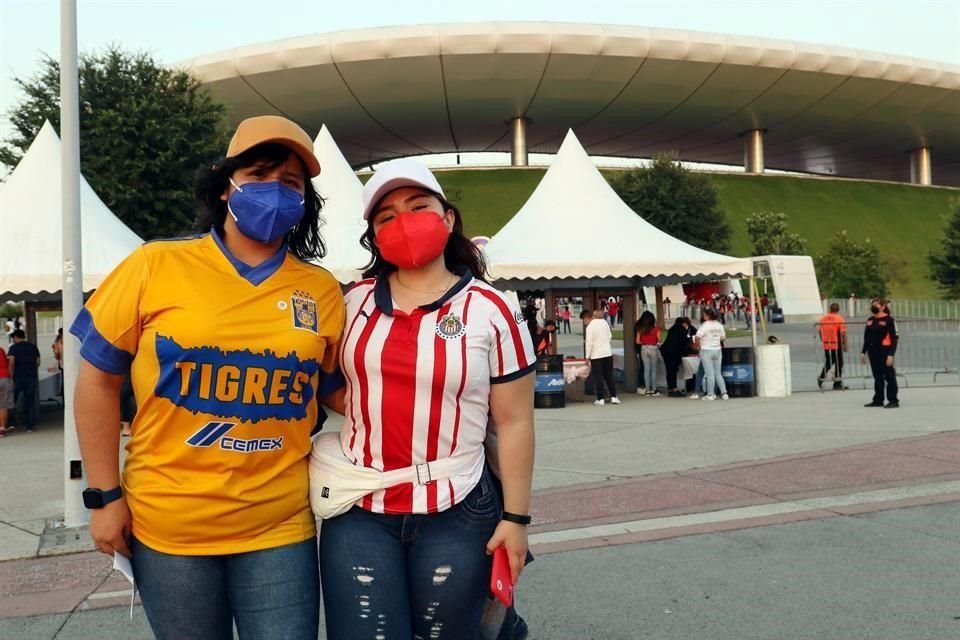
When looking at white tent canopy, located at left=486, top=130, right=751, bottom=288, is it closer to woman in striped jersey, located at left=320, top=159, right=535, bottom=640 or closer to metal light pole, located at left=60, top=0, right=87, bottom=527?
metal light pole, located at left=60, top=0, right=87, bottom=527

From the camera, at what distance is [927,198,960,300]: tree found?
44.1 meters

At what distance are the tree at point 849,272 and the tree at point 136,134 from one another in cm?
3234

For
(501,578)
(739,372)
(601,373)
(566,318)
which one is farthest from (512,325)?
(566,318)

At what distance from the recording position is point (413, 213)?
2.19 meters

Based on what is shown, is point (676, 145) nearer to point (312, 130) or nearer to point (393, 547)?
point (312, 130)

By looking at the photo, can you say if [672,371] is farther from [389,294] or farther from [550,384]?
[389,294]

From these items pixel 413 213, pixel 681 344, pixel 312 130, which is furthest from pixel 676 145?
pixel 413 213

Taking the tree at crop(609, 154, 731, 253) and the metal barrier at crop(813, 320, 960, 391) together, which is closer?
the metal barrier at crop(813, 320, 960, 391)

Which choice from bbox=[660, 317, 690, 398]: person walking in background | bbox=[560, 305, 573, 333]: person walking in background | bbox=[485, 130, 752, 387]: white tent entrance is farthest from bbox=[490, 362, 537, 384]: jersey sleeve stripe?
bbox=[560, 305, 573, 333]: person walking in background

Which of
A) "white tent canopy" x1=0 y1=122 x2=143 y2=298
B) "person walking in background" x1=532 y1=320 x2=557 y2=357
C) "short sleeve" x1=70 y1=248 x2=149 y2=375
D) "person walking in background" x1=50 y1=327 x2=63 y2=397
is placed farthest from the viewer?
"person walking in background" x1=532 y1=320 x2=557 y2=357

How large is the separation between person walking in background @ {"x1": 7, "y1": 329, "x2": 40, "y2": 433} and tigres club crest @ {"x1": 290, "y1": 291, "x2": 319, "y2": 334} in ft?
40.6

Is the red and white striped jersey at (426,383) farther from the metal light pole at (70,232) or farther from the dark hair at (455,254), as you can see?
the metal light pole at (70,232)

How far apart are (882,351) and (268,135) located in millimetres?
12186

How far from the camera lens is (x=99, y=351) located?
1997 millimetres
